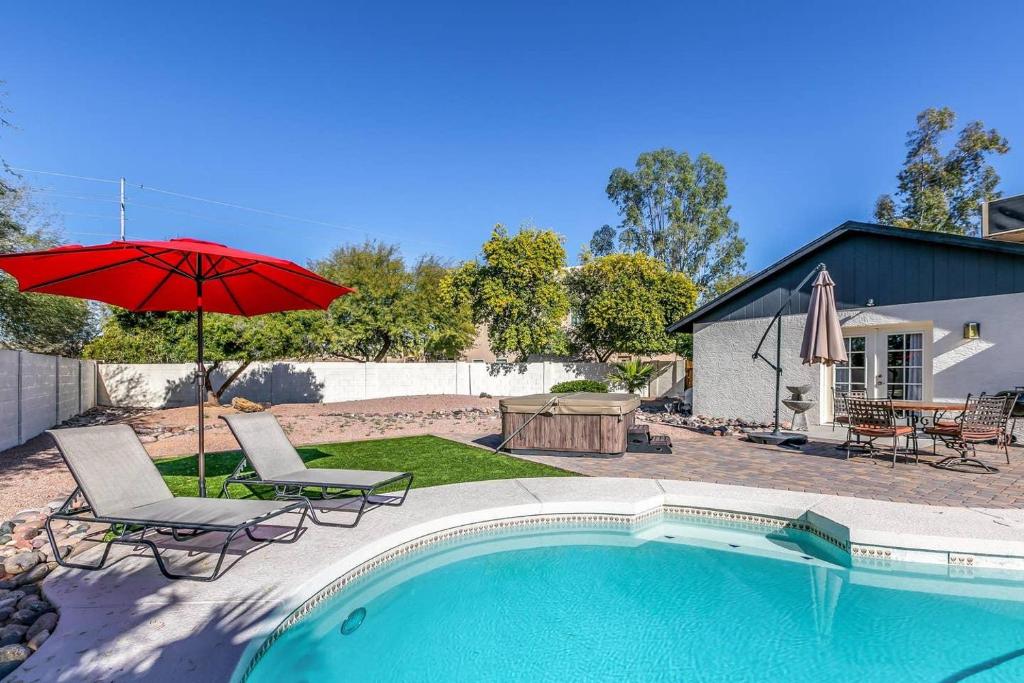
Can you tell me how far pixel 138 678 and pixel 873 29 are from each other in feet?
71.7

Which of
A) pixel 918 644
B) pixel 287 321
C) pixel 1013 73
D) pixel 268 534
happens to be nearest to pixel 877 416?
pixel 918 644

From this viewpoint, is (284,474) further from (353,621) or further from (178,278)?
(178,278)

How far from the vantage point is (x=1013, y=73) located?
18.8m

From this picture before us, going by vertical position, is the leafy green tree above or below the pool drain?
above

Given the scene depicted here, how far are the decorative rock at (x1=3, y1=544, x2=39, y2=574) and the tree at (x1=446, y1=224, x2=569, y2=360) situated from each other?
719 inches

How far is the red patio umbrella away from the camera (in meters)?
4.16

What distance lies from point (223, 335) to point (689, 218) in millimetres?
30688

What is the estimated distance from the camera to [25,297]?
41.0 ft

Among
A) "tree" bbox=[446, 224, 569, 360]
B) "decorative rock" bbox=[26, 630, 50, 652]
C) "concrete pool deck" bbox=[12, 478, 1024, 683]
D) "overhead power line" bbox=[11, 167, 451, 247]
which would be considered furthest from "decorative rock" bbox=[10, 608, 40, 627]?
"overhead power line" bbox=[11, 167, 451, 247]

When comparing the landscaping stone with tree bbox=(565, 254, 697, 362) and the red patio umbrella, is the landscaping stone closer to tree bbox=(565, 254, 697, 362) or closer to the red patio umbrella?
the red patio umbrella

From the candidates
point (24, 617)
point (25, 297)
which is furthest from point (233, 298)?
point (25, 297)

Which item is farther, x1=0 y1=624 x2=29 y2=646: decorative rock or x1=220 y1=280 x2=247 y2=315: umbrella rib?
x1=220 y1=280 x2=247 y2=315: umbrella rib

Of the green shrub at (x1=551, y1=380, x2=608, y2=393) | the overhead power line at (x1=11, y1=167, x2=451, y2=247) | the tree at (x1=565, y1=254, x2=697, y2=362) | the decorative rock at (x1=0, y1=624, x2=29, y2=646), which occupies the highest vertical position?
Result: the overhead power line at (x1=11, y1=167, x2=451, y2=247)

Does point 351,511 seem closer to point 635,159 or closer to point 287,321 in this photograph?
point 287,321
